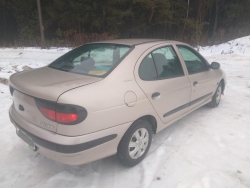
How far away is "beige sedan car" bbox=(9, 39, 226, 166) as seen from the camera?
208 cm

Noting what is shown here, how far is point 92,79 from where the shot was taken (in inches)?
92.6

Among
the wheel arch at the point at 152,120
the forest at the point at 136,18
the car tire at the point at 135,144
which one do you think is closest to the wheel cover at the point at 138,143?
the car tire at the point at 135,144

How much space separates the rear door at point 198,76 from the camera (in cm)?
356

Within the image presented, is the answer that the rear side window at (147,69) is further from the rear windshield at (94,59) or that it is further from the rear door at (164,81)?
the rear windshield at (94,59)

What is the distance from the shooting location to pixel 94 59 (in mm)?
2865

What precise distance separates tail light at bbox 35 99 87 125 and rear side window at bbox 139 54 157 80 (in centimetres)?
95

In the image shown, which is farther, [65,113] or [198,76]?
[198,76]

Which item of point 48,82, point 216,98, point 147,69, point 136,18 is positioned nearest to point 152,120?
point 147,69

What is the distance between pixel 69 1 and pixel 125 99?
1941 cm

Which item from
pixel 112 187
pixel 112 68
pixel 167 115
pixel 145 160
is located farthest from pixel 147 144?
pixel 112 68

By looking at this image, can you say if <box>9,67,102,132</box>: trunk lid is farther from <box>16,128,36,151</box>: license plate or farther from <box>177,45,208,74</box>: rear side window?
<box>177,45,208,74</box>: rear side window

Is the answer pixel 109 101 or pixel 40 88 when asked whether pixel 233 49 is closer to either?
pixel 109 101

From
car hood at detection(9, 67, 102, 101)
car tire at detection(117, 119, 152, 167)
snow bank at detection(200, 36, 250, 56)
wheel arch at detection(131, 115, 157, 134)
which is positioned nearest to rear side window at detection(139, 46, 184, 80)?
wheel arch at detection(131, 115, 157, 134)

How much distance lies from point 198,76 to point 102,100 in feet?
6.98
